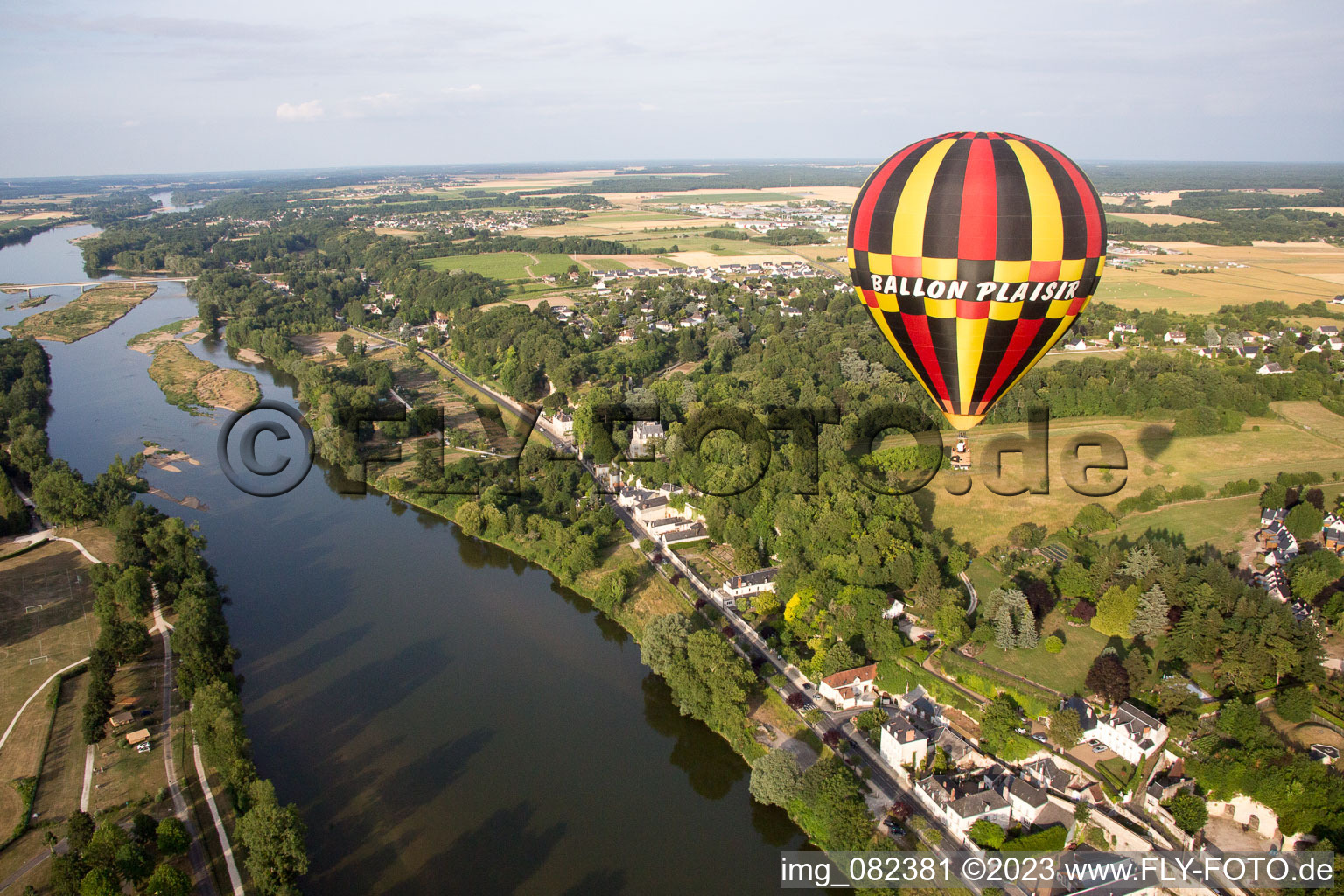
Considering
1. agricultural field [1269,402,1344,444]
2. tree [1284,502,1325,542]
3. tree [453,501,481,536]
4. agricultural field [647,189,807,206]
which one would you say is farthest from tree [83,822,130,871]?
agricultural field [647,189,807,206]

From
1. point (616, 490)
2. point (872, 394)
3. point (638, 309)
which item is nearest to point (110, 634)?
point (616, 490)

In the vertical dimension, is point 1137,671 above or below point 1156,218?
below

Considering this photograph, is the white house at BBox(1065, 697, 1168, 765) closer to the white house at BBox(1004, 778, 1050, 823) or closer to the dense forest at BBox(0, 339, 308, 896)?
the white house at BBox(1004, 778, 1050, 823)

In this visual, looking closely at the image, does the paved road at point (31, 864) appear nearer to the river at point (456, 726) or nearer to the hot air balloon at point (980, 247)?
the river at point (456, 726)

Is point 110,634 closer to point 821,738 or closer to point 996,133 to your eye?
point 821,738

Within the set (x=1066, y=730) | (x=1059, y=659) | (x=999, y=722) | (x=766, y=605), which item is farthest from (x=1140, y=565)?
(x=766, y=605)

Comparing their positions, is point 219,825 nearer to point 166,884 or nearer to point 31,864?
point 166,884

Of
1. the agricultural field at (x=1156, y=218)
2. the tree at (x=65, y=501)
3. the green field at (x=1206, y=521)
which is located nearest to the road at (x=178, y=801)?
the tree at (x=65, y=501)
